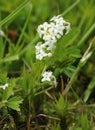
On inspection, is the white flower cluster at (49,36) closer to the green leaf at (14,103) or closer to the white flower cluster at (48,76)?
the white flower cluster at (48,76)

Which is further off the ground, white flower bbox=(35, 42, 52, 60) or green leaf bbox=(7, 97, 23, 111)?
white flower bbox=(35, 42, 52, 60)

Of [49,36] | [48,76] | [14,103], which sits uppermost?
[49,36]

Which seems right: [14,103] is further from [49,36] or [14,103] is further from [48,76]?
[49,36]

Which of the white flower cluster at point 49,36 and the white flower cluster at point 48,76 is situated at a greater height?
the white flower cluster at point 49,36

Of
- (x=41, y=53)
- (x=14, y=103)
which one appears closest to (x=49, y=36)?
(x=41, y=53)

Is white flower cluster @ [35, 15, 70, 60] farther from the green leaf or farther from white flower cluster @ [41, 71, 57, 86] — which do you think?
the green leaf

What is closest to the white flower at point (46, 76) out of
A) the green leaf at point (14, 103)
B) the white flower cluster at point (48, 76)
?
the white flower cluster at point (48, 76)

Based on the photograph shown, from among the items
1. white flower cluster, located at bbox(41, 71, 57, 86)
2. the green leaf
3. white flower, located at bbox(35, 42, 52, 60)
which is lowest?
the green leaf

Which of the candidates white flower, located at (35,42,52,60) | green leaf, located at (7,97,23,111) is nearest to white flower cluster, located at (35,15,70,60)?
white flower, located at (35,42,52,60)
